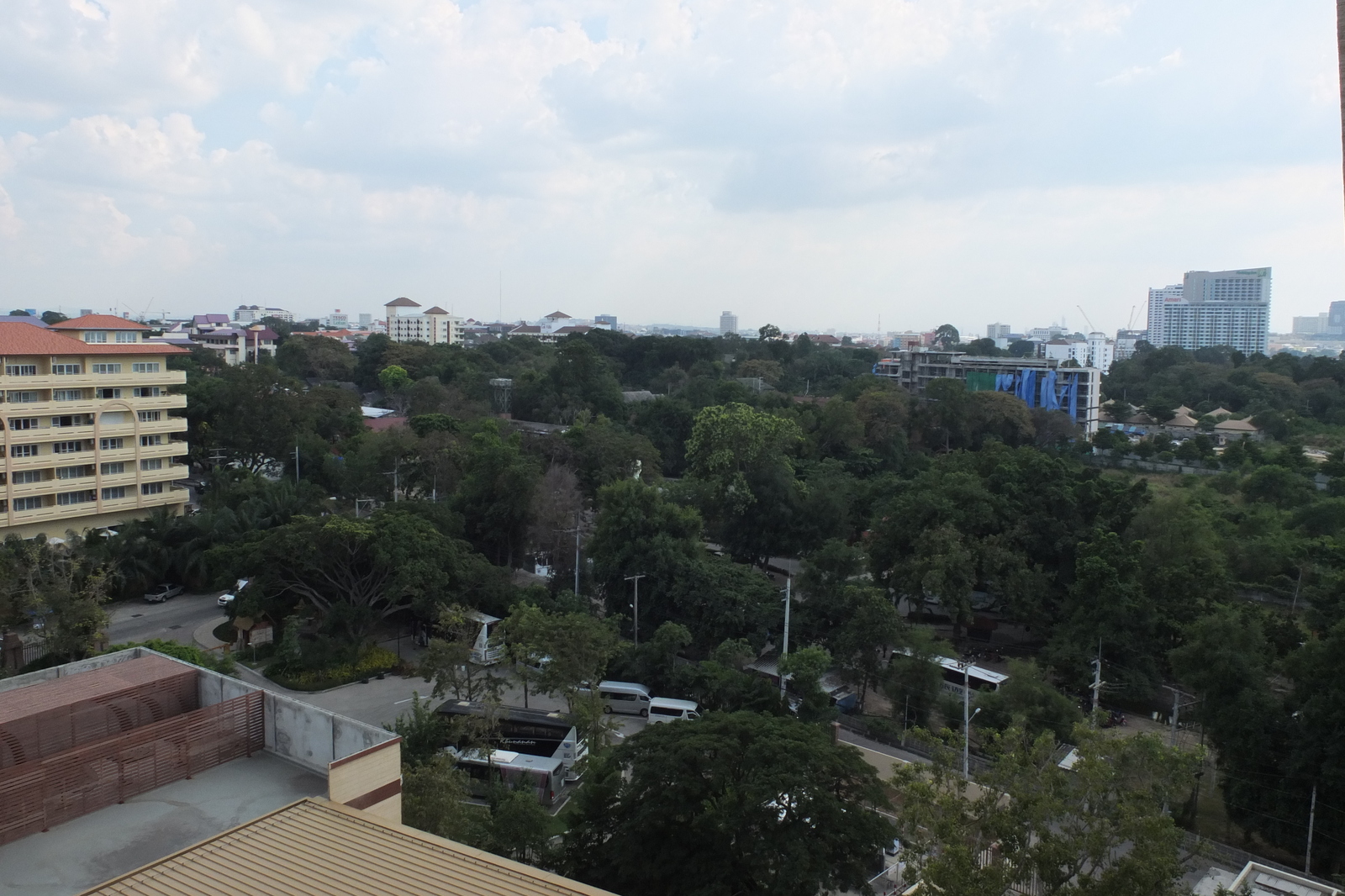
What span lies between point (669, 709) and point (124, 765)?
31.2 ft

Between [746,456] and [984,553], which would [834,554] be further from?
[746,456]

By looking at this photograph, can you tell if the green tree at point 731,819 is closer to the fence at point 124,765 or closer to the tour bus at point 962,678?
the fence at point 124,765

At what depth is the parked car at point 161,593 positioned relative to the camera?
21.2 m

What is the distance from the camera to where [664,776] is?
970cm

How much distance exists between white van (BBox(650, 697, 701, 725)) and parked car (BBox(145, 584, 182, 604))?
41.1 feet

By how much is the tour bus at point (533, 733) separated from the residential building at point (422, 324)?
87874 mm

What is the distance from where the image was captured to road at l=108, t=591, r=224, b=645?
61.6 ft

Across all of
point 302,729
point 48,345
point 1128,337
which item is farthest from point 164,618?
point 1128,337

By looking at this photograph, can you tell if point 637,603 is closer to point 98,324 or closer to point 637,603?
point 637,603

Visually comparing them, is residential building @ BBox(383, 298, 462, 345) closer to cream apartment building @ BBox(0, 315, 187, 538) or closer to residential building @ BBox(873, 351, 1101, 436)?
residential building @ BBox(873, 351, 1101, 436)

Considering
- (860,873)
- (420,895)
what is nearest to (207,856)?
(420,895)

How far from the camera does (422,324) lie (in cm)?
10131

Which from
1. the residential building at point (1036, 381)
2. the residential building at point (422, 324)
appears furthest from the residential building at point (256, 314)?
the residential building at point (1036, 381)

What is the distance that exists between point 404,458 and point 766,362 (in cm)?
3557
